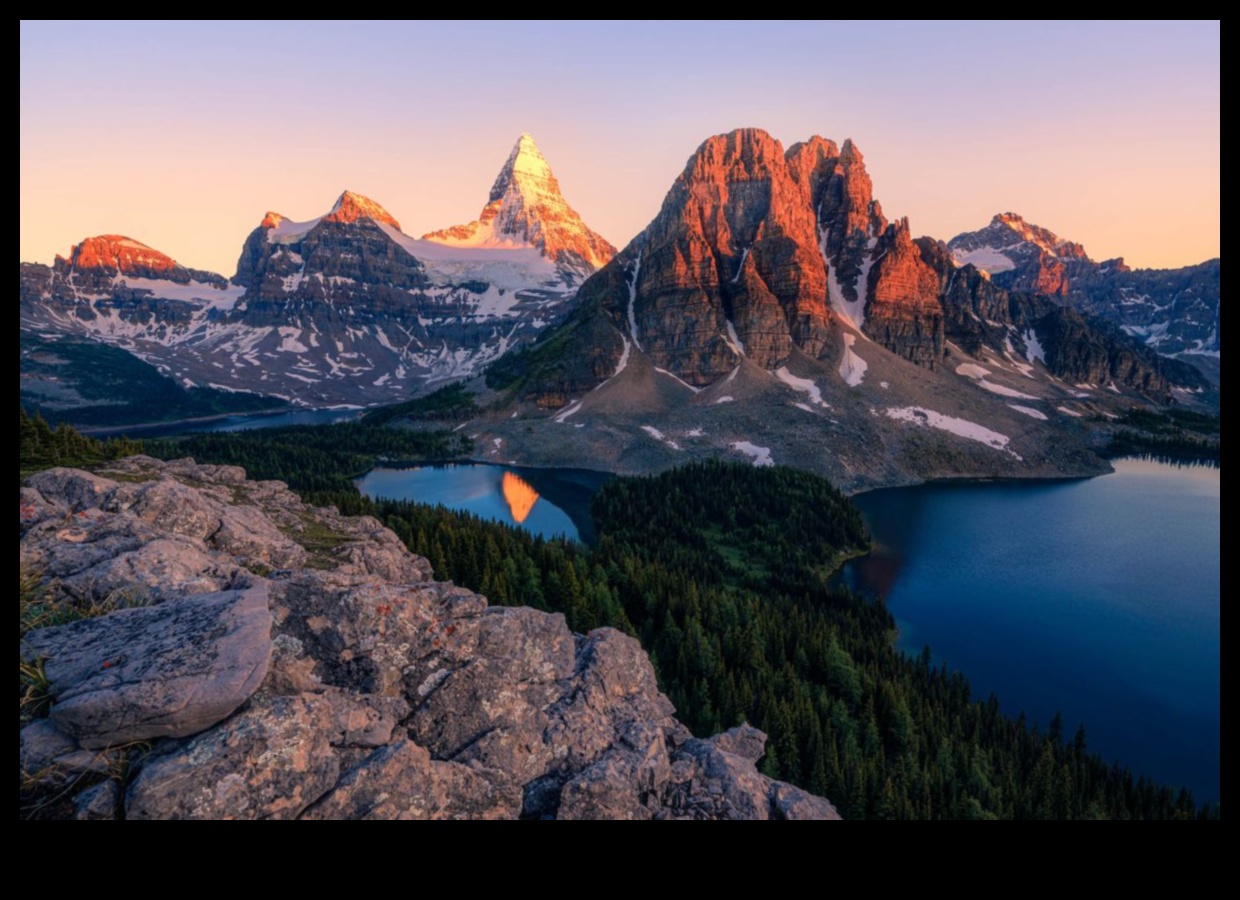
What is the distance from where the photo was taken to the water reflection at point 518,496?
357 ft

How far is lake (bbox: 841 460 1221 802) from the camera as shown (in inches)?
1816

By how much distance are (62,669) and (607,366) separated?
18744 cm

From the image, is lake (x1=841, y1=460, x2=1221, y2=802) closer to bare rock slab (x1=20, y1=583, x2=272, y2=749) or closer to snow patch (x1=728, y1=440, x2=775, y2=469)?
snow patch (x1=728, y1=440, x2=775, y2=469)

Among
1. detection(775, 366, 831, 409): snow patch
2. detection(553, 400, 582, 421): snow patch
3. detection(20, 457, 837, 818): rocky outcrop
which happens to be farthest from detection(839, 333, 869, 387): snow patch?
detection(20, 457, 837, 818): rocky outcrop

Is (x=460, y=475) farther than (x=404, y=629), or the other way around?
(x=460, y=475)

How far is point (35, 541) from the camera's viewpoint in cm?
1581

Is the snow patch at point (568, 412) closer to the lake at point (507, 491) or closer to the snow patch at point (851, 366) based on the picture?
the lake at point (507, 491)

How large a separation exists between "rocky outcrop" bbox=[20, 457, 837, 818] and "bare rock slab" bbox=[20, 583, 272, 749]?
31 millimetres

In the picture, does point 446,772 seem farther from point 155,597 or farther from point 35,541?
point 35,541

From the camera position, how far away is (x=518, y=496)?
123312mm

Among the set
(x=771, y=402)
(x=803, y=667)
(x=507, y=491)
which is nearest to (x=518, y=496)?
(x=507, y=491)

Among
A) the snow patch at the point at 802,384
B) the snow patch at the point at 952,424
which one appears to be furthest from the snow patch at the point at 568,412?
the snow patch at the point at 952,424

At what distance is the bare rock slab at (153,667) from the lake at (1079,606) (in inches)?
2193
